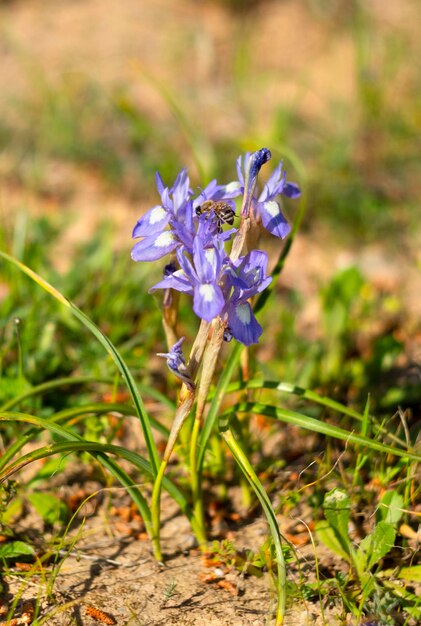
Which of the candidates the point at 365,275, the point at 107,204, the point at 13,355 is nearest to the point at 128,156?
the point at 107,204

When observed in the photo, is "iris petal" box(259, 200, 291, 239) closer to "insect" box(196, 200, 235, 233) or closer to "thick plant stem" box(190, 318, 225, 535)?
"insect" box(196, 200, 235, 233)

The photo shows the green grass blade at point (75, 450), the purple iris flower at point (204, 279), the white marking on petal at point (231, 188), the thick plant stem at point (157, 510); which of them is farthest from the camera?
the white marking on petal at point (231, 188)

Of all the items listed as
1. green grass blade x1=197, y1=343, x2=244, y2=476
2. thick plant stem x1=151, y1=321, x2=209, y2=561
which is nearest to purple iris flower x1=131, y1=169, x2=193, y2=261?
thick plant stem x1=151, y1=321, x2=209, y2=561

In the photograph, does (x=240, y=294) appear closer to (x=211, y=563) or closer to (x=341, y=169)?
(x=211, y=563)

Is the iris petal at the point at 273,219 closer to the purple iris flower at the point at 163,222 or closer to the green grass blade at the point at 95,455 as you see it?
the purple iris flower at the point at 163,222

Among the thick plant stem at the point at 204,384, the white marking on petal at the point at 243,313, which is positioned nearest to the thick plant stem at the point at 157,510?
the thick plant stem at the point at 204,384

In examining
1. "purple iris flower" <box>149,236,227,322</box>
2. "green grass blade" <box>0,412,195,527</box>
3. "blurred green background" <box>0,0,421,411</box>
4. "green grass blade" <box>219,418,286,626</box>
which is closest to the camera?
"purple iris flower" <box>149,236,227,322</box>
